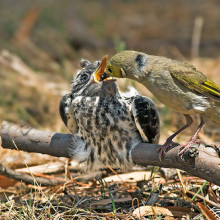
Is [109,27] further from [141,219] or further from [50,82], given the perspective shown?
[141,219]

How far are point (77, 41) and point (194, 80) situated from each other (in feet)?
21.8

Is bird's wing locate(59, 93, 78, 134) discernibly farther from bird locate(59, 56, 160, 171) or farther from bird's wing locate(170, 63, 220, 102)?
bird's wing locate(170, 63, 220, 102)

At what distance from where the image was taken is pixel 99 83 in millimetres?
3611

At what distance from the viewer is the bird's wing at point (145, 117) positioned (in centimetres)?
349

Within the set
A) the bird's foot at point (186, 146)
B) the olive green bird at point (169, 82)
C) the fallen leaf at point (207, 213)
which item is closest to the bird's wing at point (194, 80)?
the olive green bird at point (169, 82)

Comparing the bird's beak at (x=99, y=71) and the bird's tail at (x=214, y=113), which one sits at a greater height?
the bird's beak at (x=99, y=71)

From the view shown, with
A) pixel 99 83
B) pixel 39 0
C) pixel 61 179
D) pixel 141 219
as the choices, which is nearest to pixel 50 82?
pixel 61 179

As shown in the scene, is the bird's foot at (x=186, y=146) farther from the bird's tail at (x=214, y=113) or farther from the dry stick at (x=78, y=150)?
the bird's tail at (x=214, y=113)

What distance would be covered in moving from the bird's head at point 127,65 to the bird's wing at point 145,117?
0.33 metres

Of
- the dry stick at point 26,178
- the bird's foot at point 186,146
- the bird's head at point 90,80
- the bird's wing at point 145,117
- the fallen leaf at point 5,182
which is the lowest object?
the fallen leaf at point 5,182

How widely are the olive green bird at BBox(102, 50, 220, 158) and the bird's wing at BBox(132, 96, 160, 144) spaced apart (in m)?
0.28

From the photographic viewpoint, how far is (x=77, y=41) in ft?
31.8

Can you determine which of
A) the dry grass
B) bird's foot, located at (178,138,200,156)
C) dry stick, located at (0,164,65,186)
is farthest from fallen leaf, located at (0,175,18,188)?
bird's foot, located at (178,138,200,156)

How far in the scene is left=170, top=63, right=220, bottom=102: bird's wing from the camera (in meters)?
3.25
